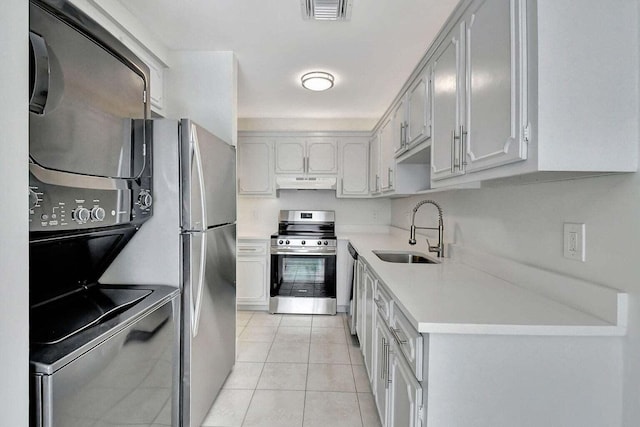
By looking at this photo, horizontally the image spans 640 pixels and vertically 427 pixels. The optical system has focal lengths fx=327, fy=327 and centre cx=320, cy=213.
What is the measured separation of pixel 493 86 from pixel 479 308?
0.78m

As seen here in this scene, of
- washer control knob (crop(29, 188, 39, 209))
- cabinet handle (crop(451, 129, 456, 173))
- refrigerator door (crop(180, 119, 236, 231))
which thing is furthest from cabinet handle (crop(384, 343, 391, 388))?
washer control knob (crop(29, 188, 39, 209))

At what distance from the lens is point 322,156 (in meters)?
4.09

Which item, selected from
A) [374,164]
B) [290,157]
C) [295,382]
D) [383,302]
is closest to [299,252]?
[290,157]

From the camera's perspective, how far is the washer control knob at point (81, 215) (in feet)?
3.35

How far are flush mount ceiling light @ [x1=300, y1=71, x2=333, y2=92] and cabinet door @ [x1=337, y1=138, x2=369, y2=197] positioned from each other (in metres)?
1.16

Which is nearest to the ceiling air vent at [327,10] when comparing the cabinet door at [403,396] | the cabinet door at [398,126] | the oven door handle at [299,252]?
the cabinet door at [398,126]

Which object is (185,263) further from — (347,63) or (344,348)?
(347,63)

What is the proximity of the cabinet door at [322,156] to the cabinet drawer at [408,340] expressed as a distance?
283cm

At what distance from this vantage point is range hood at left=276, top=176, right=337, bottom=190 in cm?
398

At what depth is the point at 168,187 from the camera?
5.33ft

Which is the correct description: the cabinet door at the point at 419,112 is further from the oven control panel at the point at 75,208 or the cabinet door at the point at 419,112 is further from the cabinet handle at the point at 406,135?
the oven control panel at the point at 75,208
